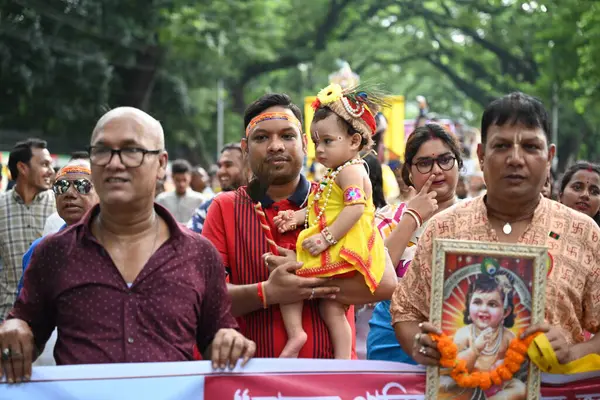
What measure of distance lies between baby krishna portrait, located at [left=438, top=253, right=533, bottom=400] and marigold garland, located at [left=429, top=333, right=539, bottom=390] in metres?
0.02

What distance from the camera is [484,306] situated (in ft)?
12.3

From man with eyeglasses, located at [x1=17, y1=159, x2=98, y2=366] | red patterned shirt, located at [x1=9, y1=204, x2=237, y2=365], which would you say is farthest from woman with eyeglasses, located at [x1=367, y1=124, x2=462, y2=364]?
man with eyeglasses, located at [x1=17, y1=159, x2=98, y2=366]

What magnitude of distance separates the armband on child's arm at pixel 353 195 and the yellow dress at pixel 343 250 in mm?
81

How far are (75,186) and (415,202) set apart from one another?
7.80 ft

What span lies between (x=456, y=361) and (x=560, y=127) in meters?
40.6

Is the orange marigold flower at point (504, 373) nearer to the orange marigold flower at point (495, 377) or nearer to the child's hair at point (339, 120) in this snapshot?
the orange marigold flower at point (495, 377)

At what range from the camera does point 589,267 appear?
388 centimetres

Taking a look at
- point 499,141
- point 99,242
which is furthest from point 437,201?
point 99,242

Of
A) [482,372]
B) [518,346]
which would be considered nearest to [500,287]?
[518,346]

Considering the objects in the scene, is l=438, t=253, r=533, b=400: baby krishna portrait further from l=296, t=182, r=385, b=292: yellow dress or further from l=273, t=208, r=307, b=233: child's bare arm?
l=273, t=208, r=307, b=233: child's bare arm

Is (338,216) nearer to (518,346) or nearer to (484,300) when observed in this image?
(484,300)

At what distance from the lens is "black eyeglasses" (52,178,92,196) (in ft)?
21.3

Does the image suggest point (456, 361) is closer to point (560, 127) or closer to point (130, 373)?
point (130, 373)

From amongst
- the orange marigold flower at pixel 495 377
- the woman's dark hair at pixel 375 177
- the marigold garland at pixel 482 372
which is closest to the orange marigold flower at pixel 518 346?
the marigold garland at pixel 482 372
